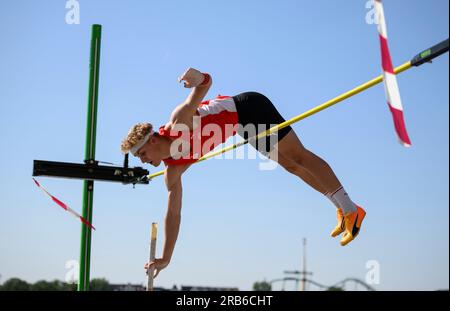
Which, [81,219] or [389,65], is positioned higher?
[389,65]

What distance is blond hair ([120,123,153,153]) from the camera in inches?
173

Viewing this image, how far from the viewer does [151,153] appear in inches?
175

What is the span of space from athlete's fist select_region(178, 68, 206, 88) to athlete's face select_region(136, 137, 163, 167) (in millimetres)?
526

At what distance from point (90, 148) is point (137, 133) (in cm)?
110

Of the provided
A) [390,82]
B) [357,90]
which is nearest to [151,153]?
[357,90]

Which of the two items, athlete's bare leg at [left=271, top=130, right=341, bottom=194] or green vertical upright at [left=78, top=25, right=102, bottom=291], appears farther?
green vertical upright at [left=78, top=25, right=102, bottom=291]

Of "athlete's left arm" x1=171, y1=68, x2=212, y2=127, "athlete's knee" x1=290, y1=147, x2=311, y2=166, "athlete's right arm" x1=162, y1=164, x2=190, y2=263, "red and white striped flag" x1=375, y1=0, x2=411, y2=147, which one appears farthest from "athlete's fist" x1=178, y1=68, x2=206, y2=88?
"red and white striped flag" x1=375, y1=0, x2=411, y2=147

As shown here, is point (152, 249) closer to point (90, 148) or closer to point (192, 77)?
point (192, 77)

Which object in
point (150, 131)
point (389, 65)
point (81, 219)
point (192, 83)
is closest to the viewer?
point (389, 65)

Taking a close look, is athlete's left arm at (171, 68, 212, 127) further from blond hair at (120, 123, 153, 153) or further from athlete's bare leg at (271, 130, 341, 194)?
athlete's bare leg at (271, 130, 341, 194)

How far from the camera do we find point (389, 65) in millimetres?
3084
